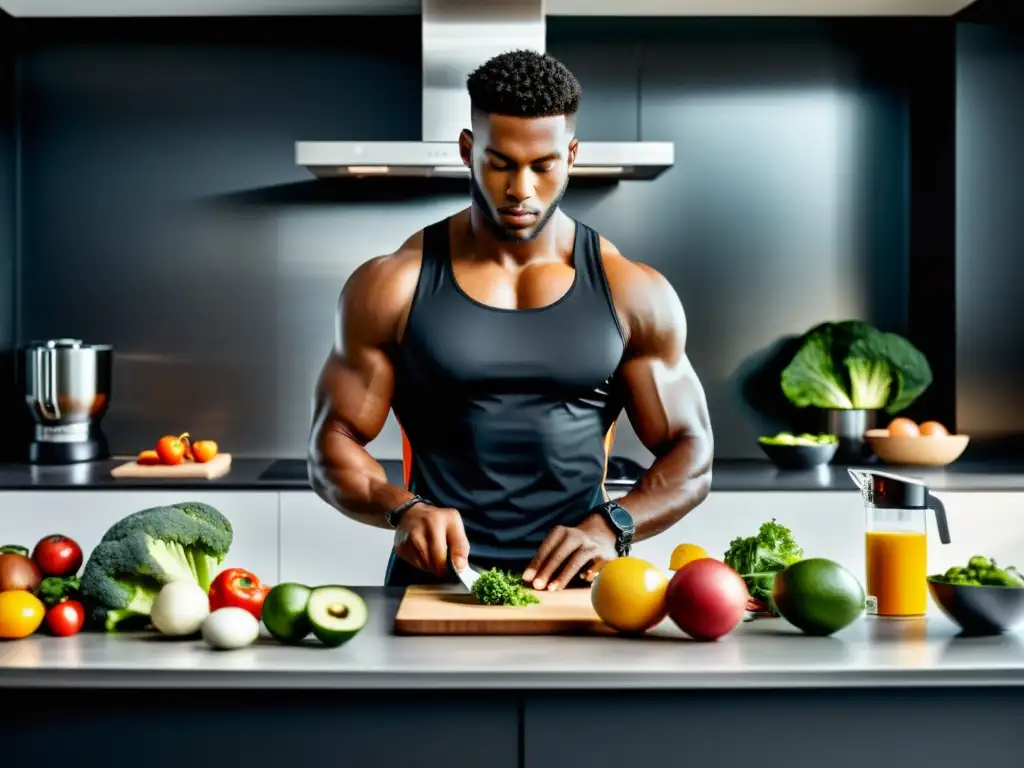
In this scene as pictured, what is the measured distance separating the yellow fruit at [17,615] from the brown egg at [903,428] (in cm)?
261

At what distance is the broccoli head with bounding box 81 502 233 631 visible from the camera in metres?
1.50

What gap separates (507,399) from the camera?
193cm

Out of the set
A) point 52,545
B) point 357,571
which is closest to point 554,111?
point 52,545

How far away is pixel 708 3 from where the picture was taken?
3518 mm

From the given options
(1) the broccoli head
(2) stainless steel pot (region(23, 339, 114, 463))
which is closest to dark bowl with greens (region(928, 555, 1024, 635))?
(1) the broccoli head

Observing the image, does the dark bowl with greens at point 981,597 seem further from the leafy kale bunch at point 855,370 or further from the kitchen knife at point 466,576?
the leafy kale bunch at point 855,370

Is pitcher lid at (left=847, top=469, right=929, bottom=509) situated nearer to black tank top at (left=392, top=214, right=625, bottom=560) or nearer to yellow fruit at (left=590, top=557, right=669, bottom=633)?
yellow fruit at (left=590, top=557, right=669, bottom=633)

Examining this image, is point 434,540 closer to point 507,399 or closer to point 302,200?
point 507,399

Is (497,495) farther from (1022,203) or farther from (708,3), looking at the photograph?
(1022,203)

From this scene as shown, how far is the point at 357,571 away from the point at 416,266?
1382mm

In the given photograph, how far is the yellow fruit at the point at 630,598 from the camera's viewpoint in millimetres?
1442

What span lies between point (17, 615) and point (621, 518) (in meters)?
0.83

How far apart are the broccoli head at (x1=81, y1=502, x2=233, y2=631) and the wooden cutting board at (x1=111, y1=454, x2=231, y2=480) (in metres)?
1.62

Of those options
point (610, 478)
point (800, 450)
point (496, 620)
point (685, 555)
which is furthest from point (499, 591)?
point (800, 450)
